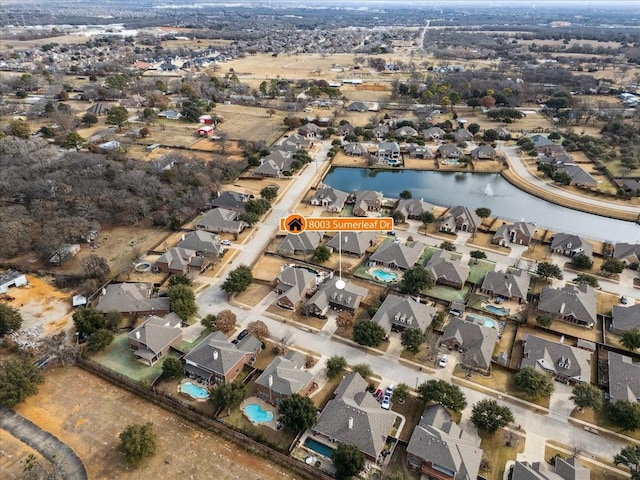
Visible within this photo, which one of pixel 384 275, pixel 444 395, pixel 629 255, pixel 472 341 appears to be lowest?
pixel 384 275

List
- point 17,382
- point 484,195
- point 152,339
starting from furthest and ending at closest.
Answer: point 484,195 < point 152,339 < point 17,382

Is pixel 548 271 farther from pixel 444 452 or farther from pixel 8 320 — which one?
pixel 8 320

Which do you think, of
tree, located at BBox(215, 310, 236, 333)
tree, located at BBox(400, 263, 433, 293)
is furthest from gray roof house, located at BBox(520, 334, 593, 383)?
tree, located at BBox(215, 310, 236, 333)

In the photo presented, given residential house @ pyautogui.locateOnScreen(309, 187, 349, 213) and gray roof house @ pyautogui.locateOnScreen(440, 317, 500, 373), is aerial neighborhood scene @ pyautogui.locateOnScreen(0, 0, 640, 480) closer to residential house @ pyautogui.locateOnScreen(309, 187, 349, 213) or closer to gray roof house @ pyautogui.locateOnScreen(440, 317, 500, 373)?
gray roof house @ pyautogui.locateOnScreen(440, 317, 500, 373)

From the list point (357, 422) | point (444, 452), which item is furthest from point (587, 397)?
point (357, 422)

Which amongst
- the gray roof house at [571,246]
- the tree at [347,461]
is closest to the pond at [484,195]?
the gray roof house at [571,246]

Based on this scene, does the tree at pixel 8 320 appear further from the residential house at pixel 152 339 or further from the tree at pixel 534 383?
the tree at pixel 534 383
